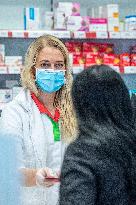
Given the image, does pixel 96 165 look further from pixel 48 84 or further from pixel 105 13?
pixel 105 13

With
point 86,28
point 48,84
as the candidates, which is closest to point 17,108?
point 48,84

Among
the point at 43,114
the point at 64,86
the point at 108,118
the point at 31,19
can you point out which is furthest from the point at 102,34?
the point at 108,118

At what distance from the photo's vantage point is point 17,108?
7.54 feet

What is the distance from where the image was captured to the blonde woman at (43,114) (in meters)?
2.21

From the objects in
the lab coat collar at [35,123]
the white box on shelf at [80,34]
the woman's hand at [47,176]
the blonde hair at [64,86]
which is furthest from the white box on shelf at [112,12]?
the woman's hand at [47,176]

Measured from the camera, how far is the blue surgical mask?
2555 mm

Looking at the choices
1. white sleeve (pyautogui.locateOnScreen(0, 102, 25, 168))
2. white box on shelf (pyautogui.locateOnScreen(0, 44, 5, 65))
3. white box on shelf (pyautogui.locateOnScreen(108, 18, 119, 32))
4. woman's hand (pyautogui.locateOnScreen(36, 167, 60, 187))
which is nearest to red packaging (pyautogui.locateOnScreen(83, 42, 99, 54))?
white box on shelf (pyautogui.locateOnScreen(108, 18, 119, 32))

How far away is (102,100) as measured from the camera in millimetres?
1332

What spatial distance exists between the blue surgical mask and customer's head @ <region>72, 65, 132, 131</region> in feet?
3.79

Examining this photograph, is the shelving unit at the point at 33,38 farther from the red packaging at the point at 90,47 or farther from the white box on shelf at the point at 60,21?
the white box on shelf at the point at 60,21

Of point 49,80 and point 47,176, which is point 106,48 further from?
point 47,176

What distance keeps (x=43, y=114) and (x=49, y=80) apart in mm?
345

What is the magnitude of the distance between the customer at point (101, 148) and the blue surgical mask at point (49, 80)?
1.17m

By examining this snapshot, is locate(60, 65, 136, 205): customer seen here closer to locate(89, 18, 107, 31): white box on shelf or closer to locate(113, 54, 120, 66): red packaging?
locate(89, 18, 107, 31): white box on shelf
